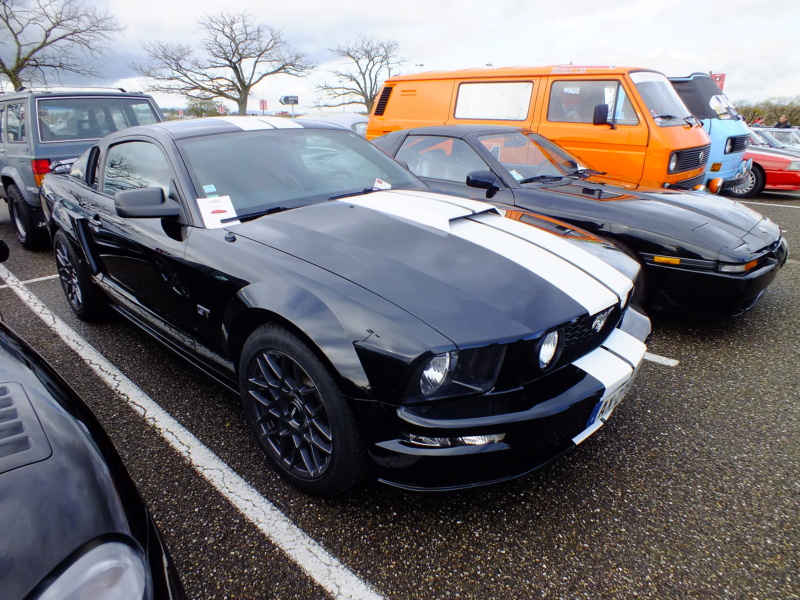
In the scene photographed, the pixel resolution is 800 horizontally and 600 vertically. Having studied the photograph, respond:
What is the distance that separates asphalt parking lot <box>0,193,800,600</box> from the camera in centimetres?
159

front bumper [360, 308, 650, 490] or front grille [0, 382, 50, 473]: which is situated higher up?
front grille [0, 382, 50, 473]

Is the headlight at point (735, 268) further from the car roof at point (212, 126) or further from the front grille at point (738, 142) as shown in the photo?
the front grille at point (738, 142)

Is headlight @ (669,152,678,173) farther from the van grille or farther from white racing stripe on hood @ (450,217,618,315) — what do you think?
the van grille

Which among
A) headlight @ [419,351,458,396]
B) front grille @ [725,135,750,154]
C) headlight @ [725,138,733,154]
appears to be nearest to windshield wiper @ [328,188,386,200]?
headlight @ [419,351,458,396]

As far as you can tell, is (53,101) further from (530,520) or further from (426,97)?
(530,520)

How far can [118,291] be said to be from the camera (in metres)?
2.93

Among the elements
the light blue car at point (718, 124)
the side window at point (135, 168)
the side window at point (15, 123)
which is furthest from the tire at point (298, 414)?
the light blue car at point (718, 124)

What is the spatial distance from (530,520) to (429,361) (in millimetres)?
833

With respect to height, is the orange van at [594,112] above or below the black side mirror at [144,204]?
above

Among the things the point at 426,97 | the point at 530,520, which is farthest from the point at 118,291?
the point at 426,97

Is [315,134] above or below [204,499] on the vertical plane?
above

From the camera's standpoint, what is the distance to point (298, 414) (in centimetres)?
183

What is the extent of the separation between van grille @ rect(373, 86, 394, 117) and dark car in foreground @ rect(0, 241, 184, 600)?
6.48 meters

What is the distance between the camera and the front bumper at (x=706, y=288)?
119 inches
